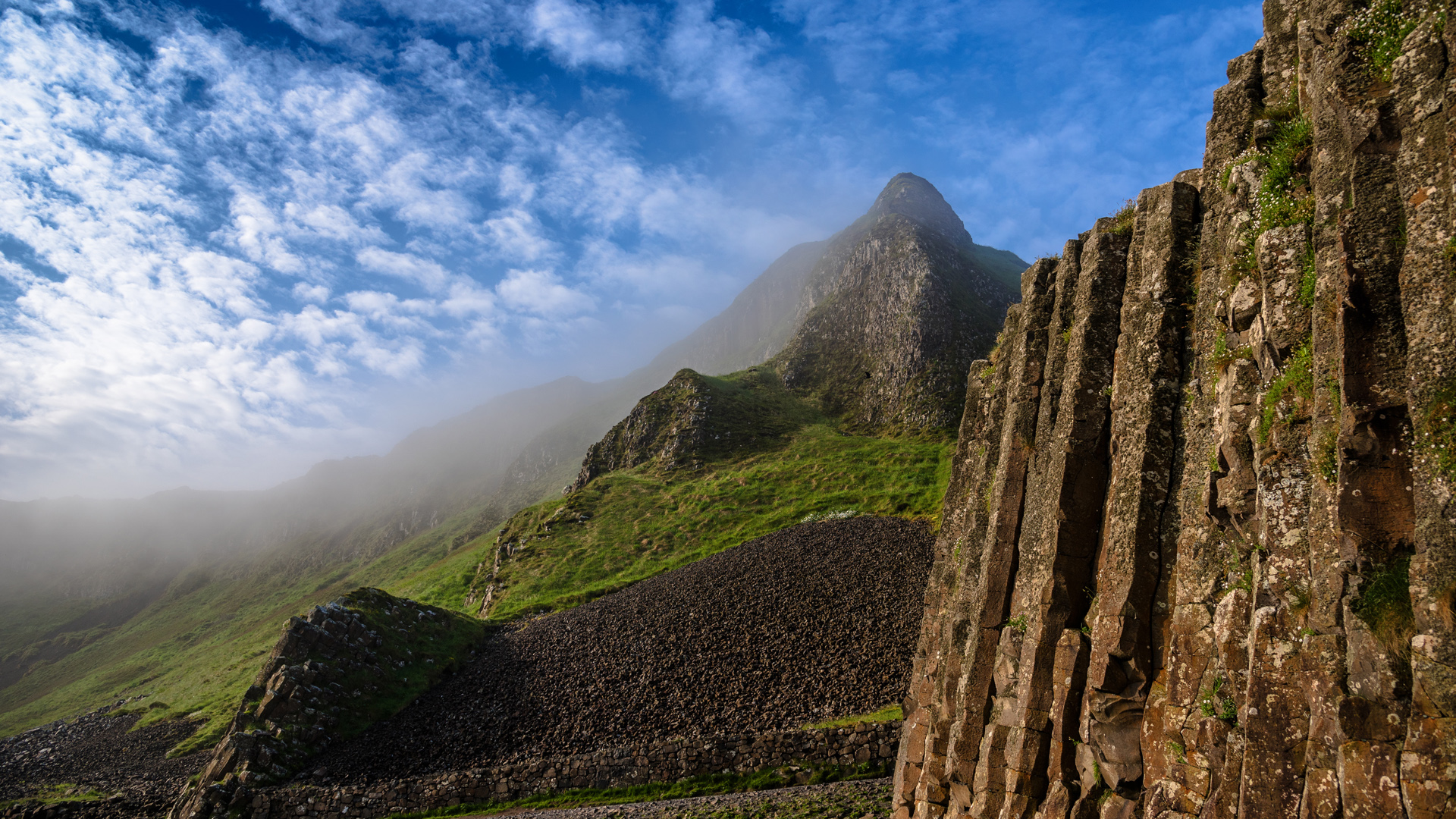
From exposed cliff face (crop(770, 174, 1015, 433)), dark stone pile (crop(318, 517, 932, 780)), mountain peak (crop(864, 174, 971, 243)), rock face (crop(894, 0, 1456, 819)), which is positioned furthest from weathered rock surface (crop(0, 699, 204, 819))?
mountain peak (crop(864, 174, 971, 243))

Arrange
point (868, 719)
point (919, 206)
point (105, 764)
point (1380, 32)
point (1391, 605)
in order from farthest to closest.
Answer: point (919, 206) < point (105, 764) < point (868, 719) < point (1380, 32) < point (1391, 605)

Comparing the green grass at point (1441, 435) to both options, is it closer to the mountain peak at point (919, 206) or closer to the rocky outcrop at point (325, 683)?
the rocky outcrop at point (325, 683)

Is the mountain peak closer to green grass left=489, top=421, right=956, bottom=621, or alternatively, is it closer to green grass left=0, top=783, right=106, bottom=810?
green grass left=489, top=421, right=956, bottom=621

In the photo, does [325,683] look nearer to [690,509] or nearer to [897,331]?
[690,509]

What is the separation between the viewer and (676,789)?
19.5 m

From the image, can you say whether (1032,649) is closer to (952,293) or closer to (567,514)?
(567,514)

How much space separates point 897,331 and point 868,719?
72.4 metres

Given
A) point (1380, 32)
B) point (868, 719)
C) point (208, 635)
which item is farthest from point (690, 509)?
point (208, 635)

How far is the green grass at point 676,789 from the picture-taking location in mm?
19000

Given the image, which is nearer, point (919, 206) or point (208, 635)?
point (208, 635)

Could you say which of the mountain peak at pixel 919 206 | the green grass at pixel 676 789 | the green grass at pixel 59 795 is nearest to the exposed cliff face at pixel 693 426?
the green grass at pixel 676 789

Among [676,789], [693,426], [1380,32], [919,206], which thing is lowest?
[676,789]

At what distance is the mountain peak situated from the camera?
135000mm

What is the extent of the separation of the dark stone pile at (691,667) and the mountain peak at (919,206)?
11255 centimetres
